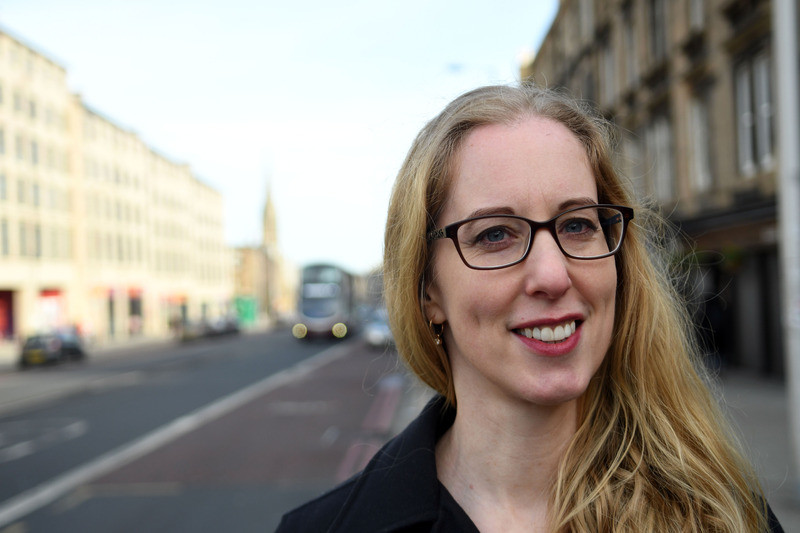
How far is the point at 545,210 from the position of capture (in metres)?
1.55

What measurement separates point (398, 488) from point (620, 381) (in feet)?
1.98

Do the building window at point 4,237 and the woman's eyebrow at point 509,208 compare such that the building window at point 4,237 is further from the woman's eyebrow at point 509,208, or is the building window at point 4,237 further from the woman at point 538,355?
the woman's eyebrow at point 509,208

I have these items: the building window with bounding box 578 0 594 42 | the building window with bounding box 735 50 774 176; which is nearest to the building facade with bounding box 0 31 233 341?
the building window with bounding box 578 0 594 42

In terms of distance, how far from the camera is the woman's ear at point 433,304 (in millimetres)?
1748

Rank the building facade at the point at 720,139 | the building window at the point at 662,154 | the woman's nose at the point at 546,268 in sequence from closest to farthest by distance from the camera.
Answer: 1. the woman's nose at the point at 546,268
2. the building facade at the point at 720,139
3. the building window at the point at 662,154

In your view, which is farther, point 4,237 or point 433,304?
point 4,237

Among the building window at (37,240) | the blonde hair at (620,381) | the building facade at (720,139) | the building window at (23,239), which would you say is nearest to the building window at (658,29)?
the building facade at (720,139)

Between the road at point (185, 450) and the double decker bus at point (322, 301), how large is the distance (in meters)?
17.7

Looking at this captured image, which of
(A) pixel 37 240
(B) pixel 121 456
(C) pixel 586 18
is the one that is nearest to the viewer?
(B) pixel 121 456

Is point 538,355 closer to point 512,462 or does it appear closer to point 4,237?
point 512,462

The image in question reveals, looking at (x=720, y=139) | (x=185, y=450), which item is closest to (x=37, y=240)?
(x=185, y=450)

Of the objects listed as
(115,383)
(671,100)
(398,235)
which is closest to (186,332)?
(115,383)

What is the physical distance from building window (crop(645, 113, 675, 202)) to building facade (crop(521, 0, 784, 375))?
31 mm

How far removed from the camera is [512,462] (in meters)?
1.62
